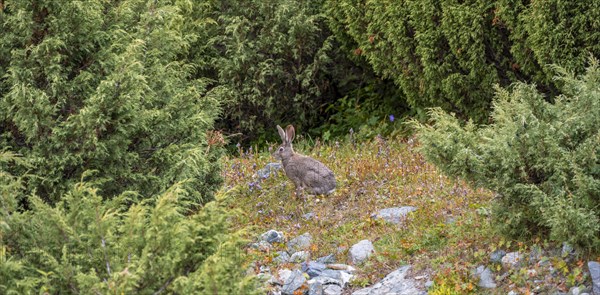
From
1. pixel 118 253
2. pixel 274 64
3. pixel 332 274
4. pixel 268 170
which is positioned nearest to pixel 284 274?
pixel 332 274

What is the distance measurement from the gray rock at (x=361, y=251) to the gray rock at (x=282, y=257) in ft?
1.72

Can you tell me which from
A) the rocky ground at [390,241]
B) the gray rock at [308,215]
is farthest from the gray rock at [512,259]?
the gray rock at [308,215]

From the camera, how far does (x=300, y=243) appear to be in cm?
745

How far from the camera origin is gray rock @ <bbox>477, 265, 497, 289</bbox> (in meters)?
5.95

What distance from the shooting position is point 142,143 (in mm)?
6691

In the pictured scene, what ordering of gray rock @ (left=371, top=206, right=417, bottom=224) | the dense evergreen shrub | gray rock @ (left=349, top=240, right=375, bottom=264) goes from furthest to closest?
gray rock @ (left=371, top=206, right=417, bottom=224), gray rock @ (left=349, top=240, right=375, bottom=264), the dense evergreen shrub

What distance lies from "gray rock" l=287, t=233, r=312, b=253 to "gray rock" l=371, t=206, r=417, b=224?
0.63 metres

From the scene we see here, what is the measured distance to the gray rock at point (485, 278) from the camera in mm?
5945

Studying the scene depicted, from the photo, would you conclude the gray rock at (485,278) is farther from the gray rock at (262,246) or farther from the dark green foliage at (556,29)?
the dark green foliage at (556,29)

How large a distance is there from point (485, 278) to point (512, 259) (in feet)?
0.72

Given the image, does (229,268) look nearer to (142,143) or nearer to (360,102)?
(142,143)

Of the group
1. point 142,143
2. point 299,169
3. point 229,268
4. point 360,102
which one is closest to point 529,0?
point 299,169

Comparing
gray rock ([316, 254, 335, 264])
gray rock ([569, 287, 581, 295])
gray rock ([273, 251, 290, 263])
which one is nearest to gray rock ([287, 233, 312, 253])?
gray rock ([273, 251, 290, 263])

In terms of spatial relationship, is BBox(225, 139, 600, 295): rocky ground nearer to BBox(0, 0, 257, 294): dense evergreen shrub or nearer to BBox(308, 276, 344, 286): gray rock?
BBox(308, 276, 344, 286): gray rock
